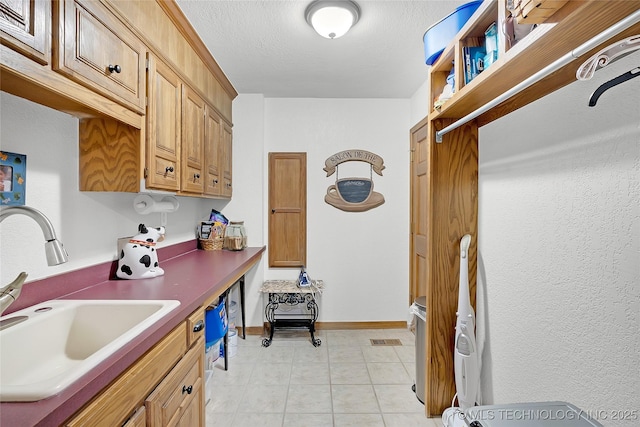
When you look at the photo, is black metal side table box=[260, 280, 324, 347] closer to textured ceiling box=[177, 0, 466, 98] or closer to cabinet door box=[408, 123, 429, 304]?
cabinet door box=[408, 123, 429, 304]

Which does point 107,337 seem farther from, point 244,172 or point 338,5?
point 244,172

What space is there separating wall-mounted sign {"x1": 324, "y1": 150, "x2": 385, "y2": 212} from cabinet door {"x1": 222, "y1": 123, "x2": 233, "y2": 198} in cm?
98

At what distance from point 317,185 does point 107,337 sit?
2.41m

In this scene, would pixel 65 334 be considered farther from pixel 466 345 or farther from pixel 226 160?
pixel 226 160

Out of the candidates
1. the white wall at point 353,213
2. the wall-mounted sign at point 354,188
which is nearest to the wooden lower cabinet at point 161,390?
the white wall at point 353,213

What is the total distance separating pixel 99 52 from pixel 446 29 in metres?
1.59

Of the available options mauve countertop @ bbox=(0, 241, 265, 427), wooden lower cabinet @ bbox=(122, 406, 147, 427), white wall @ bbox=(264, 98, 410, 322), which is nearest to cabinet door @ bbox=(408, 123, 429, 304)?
white wall @ bbox=(264, 98, 410, 322)

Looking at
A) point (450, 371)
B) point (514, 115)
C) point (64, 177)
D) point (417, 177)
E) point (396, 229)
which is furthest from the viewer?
point (396, 229)

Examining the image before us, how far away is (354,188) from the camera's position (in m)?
3.34

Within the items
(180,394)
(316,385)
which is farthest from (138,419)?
(316,385)

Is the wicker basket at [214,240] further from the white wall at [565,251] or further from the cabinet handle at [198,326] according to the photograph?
the white wall at [565,251]

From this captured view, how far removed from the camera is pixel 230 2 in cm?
180

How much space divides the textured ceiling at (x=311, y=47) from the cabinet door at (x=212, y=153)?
0.47m

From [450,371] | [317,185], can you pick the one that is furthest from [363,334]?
[317,185]
